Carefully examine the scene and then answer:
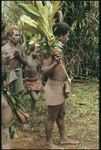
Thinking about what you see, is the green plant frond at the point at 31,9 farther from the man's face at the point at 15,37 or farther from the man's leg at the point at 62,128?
the man's leg at the point at 62,128

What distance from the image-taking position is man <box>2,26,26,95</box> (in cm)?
745

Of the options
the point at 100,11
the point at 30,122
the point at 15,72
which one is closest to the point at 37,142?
the point at 30,122

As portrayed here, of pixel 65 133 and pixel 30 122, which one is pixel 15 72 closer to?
pixel 30 122

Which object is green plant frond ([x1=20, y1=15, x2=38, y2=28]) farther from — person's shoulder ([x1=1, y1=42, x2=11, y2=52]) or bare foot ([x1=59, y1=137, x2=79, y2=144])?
bare foot ([x1=59, y1=137, x2=79, y2=144])

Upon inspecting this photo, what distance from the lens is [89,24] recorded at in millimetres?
10391

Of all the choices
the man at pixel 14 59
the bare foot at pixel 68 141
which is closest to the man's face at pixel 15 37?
the man at pixel 14 59

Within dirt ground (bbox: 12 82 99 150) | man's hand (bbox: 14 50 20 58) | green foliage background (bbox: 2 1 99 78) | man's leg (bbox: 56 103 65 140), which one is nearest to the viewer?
man's leg (bbox: 56 103 65 140)

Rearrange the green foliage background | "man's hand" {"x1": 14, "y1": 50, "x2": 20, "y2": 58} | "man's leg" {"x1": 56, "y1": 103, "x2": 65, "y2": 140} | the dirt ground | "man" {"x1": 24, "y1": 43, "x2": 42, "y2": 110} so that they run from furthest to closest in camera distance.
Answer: the green foliage background
"man" {"x1": 24, "y1": 43, "x2": 42, "y2": 110}
"man's hand" {"x1": 14, "y1": 50, "x2": 20, "y2": 58}
the dirt ground
"man's leg" {"x1": 56, "y1": 103, "x2": 65, "y2": 140}

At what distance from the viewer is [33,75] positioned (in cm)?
837

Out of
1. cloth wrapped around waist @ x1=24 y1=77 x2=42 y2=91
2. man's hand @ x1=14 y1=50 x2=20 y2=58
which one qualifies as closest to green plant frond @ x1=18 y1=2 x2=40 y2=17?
man's hand @ x1=14 y1=50 x2=20 y2=58

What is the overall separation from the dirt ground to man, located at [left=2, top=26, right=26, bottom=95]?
0.59 m

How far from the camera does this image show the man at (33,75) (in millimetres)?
8233

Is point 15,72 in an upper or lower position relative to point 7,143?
upper

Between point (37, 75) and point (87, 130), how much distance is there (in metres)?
1.64
